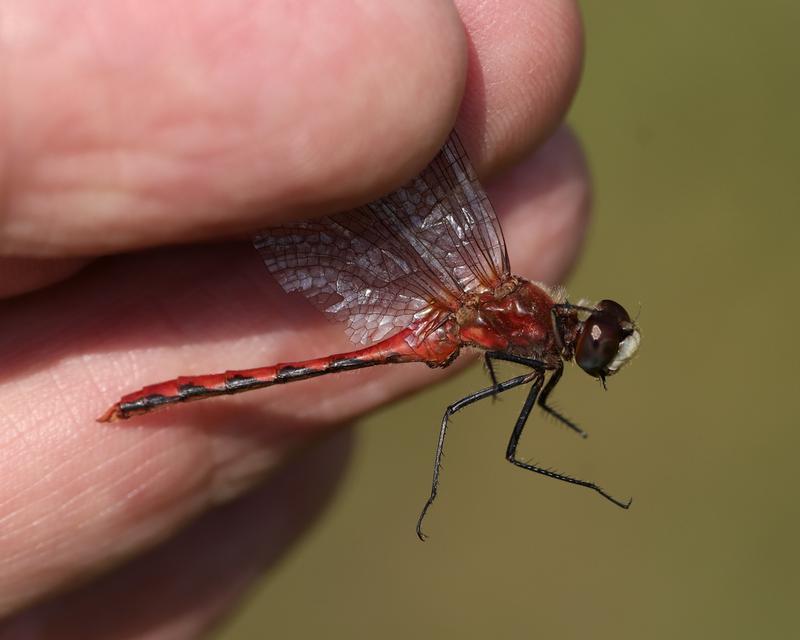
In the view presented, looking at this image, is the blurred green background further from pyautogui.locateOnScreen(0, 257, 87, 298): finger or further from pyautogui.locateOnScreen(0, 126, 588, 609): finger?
pyautogui.locateOnScreen(0, 257, 87, 298): finger

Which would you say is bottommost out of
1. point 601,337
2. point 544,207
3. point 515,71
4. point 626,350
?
point 626,350

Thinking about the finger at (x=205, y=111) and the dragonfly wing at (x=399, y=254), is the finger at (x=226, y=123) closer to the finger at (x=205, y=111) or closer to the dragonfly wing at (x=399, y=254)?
the finger at (x=205, y=111)

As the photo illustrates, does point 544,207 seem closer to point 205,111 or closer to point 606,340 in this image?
point 606,340

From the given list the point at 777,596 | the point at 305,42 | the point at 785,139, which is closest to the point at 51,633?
the point at 305,42

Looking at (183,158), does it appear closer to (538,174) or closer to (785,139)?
(538,174)

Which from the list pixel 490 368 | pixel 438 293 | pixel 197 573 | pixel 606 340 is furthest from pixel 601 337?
pixel 197 573

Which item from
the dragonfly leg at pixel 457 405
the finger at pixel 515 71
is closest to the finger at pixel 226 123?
the finger at pixel 515 71

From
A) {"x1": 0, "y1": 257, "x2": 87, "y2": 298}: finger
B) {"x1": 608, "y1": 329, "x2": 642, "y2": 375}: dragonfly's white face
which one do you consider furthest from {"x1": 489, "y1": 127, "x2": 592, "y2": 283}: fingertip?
{"x1": 0, "y1": 257, "x2": 87, "y2": 298}: finger

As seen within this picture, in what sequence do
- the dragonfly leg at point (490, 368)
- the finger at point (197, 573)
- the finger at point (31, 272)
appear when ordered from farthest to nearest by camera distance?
the finger at point (197, 573) < the dragonfly leg at point (490, 368) < the finger at point (31, 272)
